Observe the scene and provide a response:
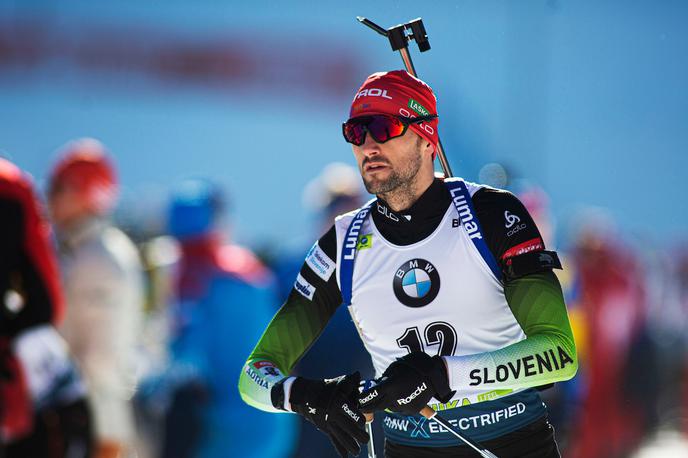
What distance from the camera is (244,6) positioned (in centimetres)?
1241

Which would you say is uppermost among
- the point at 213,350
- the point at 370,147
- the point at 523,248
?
the point at 370,147

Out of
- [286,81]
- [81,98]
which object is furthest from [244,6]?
[81,98]

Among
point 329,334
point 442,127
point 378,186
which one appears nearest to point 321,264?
point 378,186

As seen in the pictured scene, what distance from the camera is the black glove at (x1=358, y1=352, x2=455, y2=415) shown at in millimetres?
3131

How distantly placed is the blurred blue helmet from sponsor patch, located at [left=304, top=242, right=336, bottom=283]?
2173 mm

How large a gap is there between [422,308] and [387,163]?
20.2 inches

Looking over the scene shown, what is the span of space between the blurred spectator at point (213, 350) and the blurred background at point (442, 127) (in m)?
0.18

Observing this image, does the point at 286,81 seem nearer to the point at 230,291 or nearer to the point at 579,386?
the point at 579,386

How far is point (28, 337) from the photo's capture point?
14.6 ft

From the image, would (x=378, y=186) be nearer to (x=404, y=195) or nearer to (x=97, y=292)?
(x=404, y=195)

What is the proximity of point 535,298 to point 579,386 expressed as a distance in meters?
4.83

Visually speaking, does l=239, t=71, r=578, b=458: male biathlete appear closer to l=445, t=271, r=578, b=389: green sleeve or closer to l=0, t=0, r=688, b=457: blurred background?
l=445, t=271, r=578, b=389: green sleeve

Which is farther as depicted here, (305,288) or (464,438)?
(305,288)

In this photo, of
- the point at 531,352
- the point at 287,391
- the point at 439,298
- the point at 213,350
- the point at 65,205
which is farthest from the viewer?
the point at 65,205
